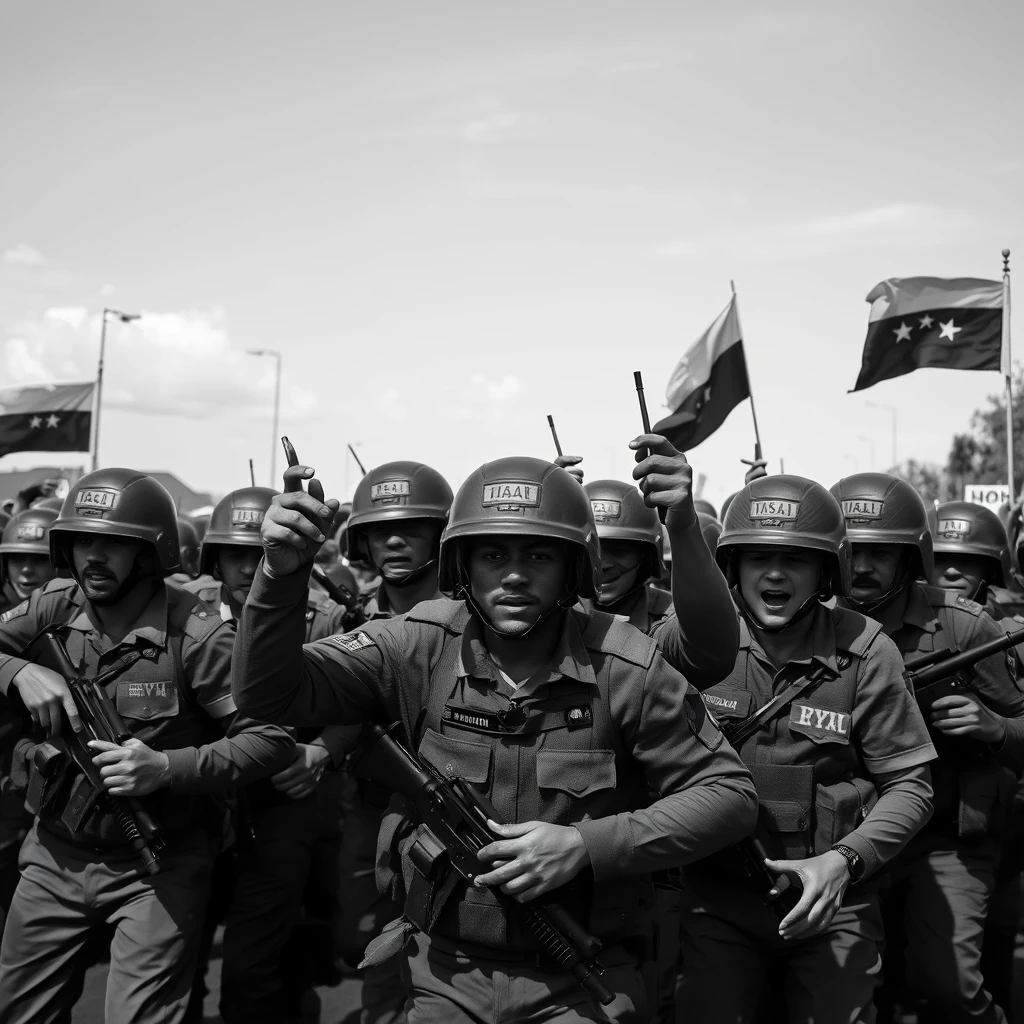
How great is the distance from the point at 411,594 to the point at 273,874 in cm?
163

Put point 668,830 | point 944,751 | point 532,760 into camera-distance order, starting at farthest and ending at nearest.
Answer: point 944,751
point 532,760
point 668,830

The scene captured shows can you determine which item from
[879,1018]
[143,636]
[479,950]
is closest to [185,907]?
[143,636]

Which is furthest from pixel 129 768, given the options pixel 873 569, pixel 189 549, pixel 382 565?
pixel 189 549

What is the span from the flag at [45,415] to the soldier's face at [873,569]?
12.5 metres

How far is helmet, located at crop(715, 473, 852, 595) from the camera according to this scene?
14.7ft

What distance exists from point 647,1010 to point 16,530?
17.9 ft

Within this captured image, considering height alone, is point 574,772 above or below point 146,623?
below

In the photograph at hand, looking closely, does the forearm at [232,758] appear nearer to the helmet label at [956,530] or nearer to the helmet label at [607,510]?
the helmet label at [607,510]

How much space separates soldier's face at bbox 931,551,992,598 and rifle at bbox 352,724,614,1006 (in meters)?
5.14

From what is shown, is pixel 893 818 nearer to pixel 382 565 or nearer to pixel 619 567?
pixel 619 567

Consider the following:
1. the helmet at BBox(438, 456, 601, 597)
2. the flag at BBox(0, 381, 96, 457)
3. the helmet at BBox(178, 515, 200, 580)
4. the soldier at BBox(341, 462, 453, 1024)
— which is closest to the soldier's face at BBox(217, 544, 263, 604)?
the soldier at BBox(341, 462, 453, 1024)

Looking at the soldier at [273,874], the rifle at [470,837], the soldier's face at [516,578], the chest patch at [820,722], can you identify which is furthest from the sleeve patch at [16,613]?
the chest patch at [820,722]

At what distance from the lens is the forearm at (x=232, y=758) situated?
442 cm

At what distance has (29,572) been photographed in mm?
7402
